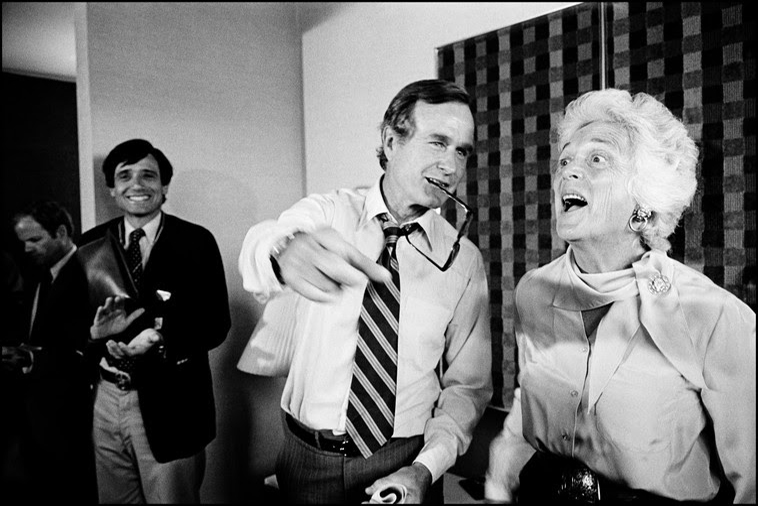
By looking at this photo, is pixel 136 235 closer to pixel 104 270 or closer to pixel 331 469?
pixel 104 270

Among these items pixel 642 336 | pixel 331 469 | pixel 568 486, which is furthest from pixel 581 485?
pixel 331 469

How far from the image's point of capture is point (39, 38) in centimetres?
76

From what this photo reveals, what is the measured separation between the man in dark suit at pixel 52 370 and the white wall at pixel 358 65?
1.11 ft

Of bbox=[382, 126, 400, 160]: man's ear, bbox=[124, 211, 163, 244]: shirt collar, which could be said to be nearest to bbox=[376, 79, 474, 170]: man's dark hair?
bbox=[382, 126, 400, 160]: man's ear

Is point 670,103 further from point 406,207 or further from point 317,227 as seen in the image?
point 317,227

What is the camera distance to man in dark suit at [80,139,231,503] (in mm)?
698

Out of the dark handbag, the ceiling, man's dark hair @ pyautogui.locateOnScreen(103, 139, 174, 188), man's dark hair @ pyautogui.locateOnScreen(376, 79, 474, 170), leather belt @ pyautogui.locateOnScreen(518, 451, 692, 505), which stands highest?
the ceiling

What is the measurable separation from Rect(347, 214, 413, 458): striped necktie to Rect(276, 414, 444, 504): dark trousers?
2 cm

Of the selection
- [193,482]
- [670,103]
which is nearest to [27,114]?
[193,482]

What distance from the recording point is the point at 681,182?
63 centimetres

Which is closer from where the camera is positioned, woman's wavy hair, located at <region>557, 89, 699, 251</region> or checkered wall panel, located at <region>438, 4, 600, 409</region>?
woman's wavy hair, located at <region>557, 89, 699, 251</region>

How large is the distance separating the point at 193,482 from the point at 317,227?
379 mm

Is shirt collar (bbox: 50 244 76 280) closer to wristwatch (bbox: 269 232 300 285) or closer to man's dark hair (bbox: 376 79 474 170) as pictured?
wristwatch (bbox: 269 232 300 285)

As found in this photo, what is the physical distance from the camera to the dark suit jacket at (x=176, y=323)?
0.70 m
